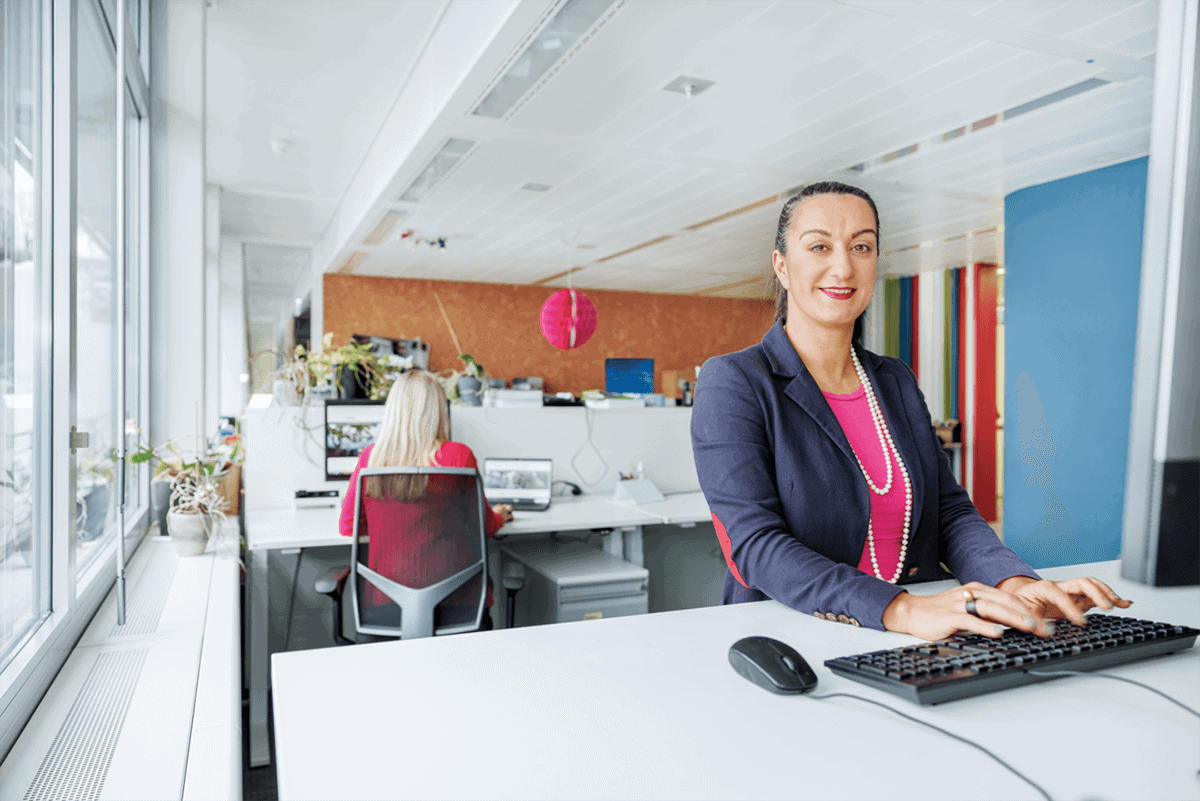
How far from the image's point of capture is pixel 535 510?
10.9ft

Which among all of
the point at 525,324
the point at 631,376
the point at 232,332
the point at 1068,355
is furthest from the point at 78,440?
the point at 631,376

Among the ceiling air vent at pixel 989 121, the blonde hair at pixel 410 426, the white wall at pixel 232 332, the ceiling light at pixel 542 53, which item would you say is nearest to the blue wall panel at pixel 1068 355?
the ceiling air vent at pixel 989 121

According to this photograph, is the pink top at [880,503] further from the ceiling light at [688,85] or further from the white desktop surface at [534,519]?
the ceiling light at [688,85]

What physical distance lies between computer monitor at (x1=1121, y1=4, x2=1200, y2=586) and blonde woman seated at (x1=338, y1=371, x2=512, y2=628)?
1992 mm

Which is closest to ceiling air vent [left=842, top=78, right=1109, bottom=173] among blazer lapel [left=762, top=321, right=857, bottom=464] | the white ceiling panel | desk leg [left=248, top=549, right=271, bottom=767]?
the white ceiling panel

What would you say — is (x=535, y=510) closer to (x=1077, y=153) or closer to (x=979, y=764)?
(x=979, y=764)

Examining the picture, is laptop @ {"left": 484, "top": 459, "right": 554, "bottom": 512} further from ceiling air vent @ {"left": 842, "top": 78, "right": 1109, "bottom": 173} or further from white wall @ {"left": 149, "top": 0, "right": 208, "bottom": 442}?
ceiling air vent @ {"left": 842, "top": 78, "right": 1109, "bottom": 173}

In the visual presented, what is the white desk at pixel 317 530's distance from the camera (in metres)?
2.66

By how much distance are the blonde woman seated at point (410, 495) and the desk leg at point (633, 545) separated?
77cm

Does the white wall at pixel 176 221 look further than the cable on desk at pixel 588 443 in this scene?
No

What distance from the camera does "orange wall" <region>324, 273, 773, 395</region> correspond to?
8.30 meters

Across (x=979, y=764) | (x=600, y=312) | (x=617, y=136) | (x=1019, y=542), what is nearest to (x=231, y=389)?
(x=600, y=312)

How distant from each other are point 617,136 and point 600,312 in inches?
221

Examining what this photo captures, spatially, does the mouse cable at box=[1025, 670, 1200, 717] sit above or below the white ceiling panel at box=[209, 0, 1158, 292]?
below
